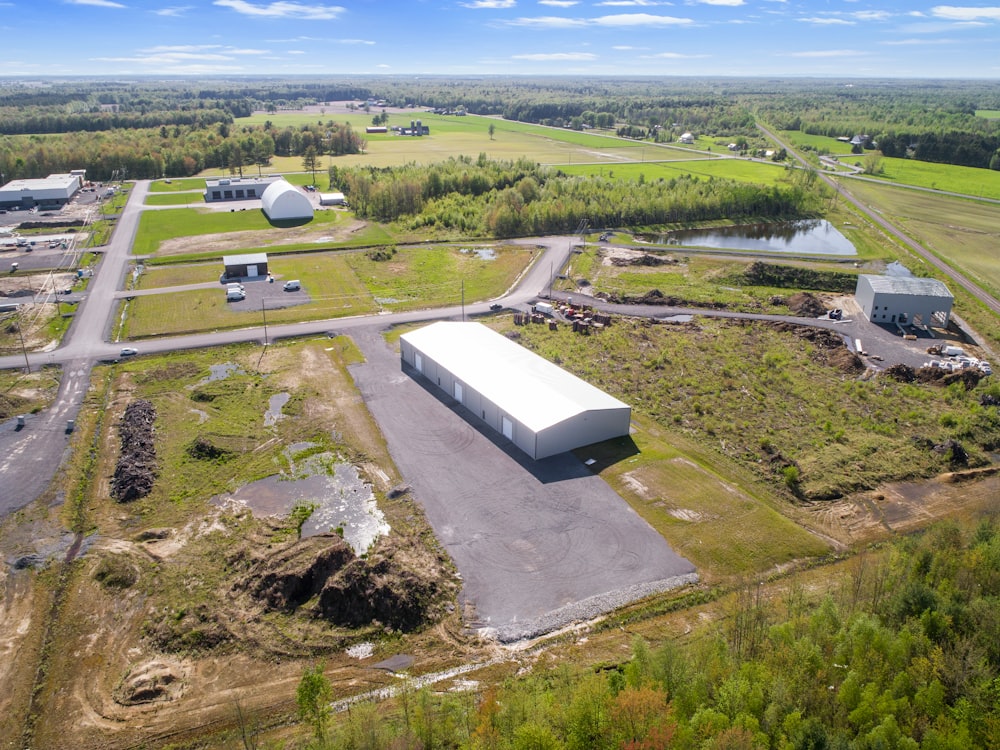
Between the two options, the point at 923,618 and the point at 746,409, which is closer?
the point at 923,618

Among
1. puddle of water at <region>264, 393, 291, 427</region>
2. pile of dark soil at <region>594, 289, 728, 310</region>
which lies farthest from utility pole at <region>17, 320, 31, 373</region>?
pile of dark soil at <region>594, 289, 728, 310</region>

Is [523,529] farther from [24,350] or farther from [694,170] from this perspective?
[694,170]

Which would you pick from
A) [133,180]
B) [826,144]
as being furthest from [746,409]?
[826,144]

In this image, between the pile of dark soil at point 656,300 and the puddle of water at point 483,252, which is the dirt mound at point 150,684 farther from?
the puddle of water at point 483,252

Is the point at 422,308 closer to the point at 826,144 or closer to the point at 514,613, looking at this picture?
the point at 514,613

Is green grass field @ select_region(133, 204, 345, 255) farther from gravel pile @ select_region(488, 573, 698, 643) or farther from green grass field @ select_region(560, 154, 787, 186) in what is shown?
gravel pile @ select_region(488, 573, 698, 643)

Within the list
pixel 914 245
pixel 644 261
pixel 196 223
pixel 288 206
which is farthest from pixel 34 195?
pixel 914 245
